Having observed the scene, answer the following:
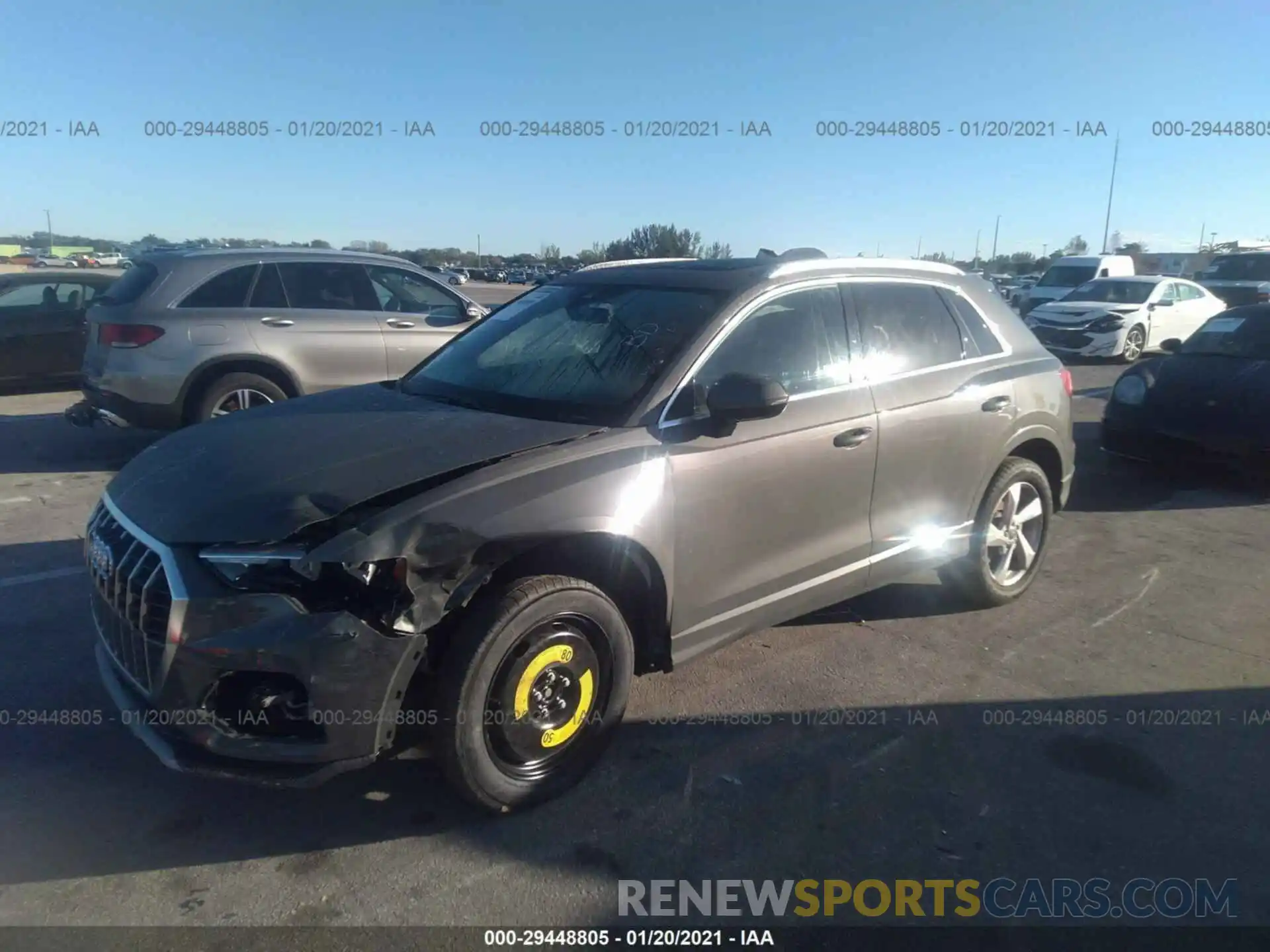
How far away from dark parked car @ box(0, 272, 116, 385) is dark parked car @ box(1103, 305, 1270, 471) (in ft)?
35.5

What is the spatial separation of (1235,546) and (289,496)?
632 cm

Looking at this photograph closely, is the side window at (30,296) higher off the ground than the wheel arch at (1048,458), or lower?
higher

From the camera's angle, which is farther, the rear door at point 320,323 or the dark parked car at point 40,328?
the dark parked car at point 40,328

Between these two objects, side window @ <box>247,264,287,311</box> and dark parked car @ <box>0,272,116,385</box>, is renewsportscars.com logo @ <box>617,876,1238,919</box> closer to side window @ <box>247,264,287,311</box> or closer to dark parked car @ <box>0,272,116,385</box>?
side window @ <box>247,264,287,311</box>

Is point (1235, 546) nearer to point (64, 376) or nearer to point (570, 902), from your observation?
point (570, 902)

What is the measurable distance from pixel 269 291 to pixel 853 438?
585cm

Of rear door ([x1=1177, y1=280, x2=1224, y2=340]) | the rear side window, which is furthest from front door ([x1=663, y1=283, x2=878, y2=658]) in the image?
rear door ([x1=1177, y1=280, x2=1224, y2=340])

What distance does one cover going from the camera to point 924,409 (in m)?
4.45

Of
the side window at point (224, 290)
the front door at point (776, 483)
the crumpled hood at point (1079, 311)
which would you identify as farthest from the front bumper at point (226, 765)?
the crumpled hood at point (1079, 311)

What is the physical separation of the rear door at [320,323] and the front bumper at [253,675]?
5330mm

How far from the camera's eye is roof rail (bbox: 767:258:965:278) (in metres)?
4.13

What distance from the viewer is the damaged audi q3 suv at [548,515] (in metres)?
2.76

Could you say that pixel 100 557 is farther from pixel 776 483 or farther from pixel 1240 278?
pixel 1240 278

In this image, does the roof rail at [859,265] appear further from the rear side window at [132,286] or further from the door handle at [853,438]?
the rear side window at [132,286]
